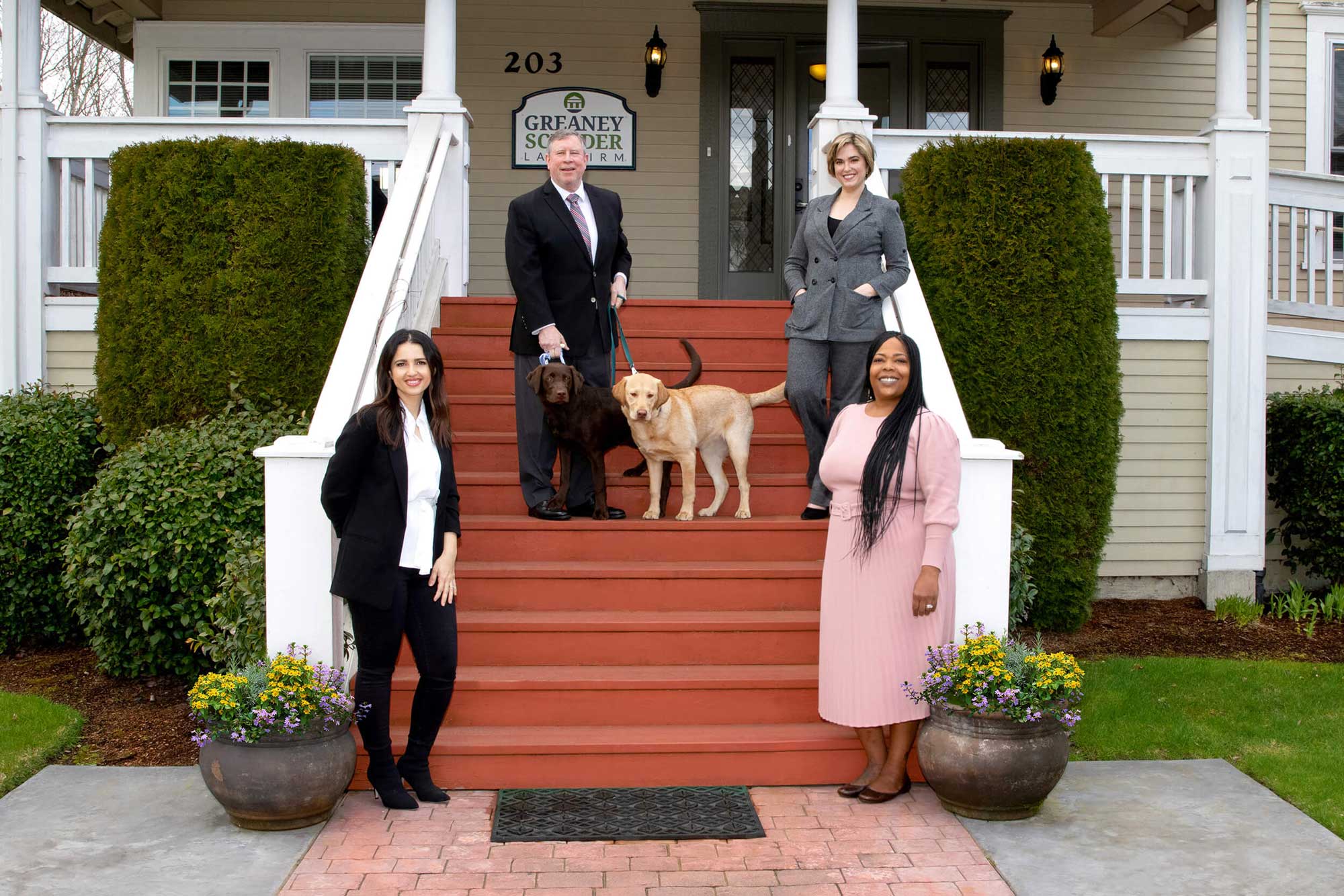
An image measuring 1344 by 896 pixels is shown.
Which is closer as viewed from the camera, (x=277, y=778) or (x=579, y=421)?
(x=277, y=778)

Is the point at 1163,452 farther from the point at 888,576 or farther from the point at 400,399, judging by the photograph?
the point at 400,399

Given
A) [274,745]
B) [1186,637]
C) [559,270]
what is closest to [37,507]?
[559,270]

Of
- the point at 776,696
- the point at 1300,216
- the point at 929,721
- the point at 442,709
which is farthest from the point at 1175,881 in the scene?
Result: the point at 1300,216

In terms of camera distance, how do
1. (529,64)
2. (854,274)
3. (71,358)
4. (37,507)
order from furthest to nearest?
1. (529,64)
2. (71,358)
3. (37,507)
4. (854,274)

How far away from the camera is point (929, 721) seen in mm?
4363

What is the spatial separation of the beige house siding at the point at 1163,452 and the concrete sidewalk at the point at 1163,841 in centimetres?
336

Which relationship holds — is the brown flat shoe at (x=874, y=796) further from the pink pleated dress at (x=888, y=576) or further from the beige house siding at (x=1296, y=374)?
the beige house siding at (x=1296, y=374)

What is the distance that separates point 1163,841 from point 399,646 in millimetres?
2673

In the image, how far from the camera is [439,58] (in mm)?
7613

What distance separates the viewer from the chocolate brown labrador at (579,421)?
5270 mm

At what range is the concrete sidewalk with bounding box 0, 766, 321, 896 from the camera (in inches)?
147

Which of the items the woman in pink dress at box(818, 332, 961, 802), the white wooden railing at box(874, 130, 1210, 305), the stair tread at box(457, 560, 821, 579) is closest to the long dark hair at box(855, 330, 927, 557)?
the woman in pink dress at box(818, 332, 961, 802)

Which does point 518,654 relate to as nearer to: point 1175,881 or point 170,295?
point 1175,881

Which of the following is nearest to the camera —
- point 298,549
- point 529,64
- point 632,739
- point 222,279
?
point 298,549
